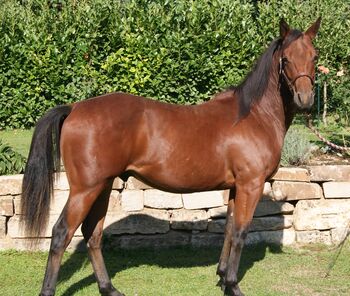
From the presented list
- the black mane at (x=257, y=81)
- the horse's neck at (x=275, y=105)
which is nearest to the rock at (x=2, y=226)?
the black mane at (x=257, y=81)

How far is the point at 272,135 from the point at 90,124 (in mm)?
1565

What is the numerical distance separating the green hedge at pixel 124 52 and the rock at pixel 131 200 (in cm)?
469

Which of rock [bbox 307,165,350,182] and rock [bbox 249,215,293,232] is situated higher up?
rock [bbox 307,165,350,182]

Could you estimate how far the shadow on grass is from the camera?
5.41 metres

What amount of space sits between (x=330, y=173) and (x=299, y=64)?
2.21m

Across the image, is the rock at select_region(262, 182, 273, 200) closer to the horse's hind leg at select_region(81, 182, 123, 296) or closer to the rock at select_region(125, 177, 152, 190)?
the rock at select_region(125, 177, 152, 190)

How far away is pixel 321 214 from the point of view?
6.13 m

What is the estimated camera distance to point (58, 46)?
10.3 metres

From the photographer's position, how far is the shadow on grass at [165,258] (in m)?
5.41

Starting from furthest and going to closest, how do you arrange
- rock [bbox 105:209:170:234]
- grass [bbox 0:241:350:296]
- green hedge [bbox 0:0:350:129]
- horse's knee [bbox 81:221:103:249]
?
1. green hedge [bbox 0:0:350:129]
2. rock [bbox 105:209:170:234]
3. grass [bbox 0:241:350:296]
4. horse's knee [bbox 81:221:103:249]

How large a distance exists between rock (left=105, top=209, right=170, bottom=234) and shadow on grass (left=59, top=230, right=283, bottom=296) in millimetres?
221

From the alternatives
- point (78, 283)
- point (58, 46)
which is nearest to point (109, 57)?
point (58, 46)

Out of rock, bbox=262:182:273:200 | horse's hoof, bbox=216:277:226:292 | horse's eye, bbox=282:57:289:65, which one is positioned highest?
horse's eye, bbox=282:57:289:65

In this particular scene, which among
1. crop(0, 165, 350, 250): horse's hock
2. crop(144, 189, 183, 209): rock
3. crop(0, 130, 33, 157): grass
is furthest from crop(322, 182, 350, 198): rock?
crop(0, 130, 33, 157): grass
